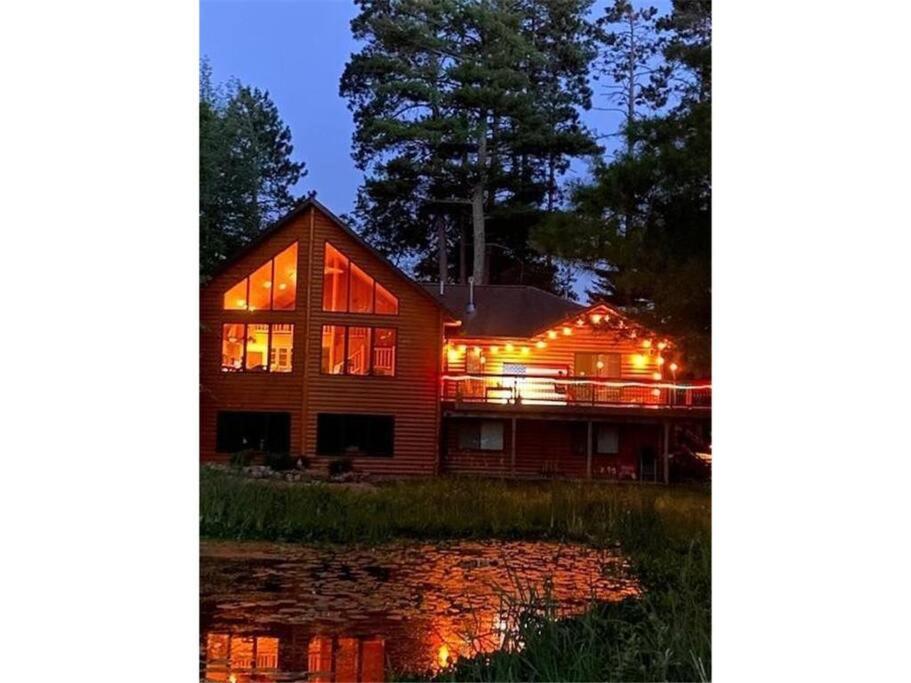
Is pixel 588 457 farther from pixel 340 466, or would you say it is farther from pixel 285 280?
pixel 285 280

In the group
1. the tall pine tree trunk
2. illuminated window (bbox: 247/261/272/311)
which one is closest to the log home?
illuminated window (bbox: 247/261/272/311)

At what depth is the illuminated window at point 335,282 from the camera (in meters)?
4.36

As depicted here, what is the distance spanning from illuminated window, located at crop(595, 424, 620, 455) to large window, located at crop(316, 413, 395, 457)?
2.93 feet

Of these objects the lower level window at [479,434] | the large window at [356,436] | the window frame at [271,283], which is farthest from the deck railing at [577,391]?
the window frame at [271,283]

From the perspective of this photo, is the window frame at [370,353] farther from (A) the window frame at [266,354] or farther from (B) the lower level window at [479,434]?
(B) the lower level window at [479,434]

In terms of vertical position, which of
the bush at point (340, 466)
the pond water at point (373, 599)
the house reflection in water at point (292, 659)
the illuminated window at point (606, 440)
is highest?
the illuminated window at point (606, 440)

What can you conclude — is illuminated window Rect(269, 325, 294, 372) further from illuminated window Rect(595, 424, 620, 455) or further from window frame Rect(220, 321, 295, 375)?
illuminated window Rect(595, 424, 620, 455)

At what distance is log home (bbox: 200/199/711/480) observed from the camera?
13.4 feet

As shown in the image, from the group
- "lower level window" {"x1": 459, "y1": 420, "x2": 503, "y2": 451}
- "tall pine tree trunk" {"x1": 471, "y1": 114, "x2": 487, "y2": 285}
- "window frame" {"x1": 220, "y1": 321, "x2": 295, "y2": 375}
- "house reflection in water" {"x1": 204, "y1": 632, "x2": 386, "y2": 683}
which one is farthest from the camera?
"lower level window" {"x1": 459, "y1": 420, "x2": 503, "y2": 451}
